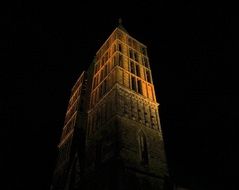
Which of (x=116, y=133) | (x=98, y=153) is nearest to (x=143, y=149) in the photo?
(x=116, y=133)

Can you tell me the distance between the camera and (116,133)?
81.5 feet

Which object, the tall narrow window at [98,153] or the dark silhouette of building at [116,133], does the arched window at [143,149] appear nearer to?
the dark silhouette of building at [116,133]

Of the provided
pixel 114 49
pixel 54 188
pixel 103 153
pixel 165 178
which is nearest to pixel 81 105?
pixel 114 49

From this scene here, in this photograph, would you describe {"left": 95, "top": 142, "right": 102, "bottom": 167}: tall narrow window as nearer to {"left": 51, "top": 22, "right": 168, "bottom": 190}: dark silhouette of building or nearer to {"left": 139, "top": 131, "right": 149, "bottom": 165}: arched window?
{"left": 51, "top": 22, "right": 168, "bottom": 190}: dark silhouette of building

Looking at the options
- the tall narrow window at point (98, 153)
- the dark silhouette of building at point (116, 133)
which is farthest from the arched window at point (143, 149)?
the tall narrow window at point (98, 153)

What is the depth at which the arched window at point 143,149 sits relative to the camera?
2497 cm

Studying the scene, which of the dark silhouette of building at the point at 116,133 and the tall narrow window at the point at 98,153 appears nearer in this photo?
the dark silhouette of building at the point at 116,133

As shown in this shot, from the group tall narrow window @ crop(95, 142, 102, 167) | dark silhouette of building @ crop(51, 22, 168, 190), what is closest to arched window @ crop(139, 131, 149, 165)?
dark silhouette of building @ crop(51, 22, 168, 190)

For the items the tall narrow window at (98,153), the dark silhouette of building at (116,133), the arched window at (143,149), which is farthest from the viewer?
the tall narrow window at (98,153)

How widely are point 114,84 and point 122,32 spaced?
15118 mm

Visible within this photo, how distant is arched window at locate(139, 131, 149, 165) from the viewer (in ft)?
81.9

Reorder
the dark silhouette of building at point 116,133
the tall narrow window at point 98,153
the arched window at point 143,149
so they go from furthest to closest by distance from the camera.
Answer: the tall narrow window at point 98,153 → the arched window at point 143,149 → the dark silhouette of building at point 116,133

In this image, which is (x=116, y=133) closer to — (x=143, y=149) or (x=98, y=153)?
(x=143, y=149)

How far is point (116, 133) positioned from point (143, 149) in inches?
140
